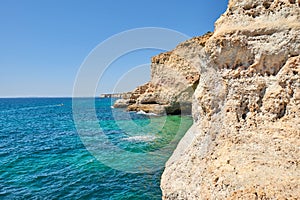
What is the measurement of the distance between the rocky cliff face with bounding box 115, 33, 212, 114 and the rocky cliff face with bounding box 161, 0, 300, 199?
120 feet

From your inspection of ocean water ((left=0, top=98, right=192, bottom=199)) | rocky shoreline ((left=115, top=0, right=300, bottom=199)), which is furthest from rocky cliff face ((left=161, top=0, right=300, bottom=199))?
ocean water ((left=0, top=98, right=192, bottom=199))

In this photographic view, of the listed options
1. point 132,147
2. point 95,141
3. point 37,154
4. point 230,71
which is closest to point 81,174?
point 132,147

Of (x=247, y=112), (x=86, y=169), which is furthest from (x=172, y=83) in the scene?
(x=247, y=112)

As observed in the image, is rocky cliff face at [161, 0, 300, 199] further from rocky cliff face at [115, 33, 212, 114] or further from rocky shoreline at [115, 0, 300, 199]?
rocky cliff face at [115, 33, 212, 114]

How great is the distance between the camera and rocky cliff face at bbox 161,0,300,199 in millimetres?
4562

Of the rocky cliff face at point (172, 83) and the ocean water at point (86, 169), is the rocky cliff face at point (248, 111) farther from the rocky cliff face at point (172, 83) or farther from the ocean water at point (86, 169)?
the rocky cliff face at point (172, 83)

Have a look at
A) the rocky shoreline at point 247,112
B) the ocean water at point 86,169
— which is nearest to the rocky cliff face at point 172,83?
the ocean water at point 86,169

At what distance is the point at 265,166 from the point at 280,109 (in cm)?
137

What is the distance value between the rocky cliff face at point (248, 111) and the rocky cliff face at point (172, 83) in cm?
3663

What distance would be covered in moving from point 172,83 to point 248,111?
41.5 meters

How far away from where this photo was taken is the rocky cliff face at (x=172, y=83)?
44250mm

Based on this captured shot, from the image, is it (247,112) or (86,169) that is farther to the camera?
(86,169)

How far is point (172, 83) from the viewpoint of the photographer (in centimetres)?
4697

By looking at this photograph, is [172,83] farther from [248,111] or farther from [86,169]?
[248,111]
